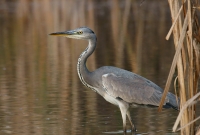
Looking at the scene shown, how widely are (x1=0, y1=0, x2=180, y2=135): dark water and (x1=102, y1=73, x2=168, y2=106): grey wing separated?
1.15 ft

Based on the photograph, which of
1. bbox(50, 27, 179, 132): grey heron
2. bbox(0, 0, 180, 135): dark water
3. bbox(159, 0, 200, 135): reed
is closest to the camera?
bbox(159, 0, 200, 135): reed

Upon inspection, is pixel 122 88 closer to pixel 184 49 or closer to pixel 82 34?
pixel 82 34

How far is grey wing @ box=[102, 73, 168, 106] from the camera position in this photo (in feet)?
27.5

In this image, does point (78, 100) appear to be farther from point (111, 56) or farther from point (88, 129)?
point (111, 56)

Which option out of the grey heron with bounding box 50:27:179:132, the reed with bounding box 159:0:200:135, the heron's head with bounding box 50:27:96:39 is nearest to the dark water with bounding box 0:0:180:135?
the grey heron with bounding box 50:27:179:132

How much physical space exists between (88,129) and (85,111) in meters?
1.17

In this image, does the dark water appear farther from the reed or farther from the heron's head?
the reed

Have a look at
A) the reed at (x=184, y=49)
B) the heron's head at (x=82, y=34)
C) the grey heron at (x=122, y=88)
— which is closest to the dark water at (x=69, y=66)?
the grey heron at (x=122, y=88)

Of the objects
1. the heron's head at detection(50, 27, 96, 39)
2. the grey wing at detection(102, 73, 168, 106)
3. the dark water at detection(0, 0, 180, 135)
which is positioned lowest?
the dark water at detection(0, 0, 180, 135)

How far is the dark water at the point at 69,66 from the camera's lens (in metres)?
8.75

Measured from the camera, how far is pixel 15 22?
27969mm

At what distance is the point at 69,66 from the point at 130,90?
20.6ft

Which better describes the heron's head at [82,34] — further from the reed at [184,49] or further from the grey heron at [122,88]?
the reed at [184,49]

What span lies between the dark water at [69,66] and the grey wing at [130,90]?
351 mm
